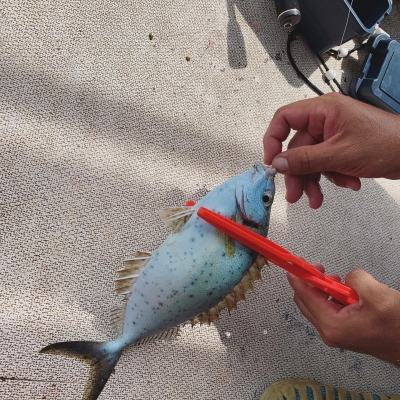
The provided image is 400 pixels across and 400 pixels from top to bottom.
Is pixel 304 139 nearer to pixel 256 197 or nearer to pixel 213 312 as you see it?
pixel 256 197

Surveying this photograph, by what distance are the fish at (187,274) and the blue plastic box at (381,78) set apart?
0.81 metres

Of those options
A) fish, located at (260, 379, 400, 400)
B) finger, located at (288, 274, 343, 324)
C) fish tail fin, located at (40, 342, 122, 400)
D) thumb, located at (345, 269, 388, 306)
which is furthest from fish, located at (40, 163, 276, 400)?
fish, located at (260, 379, 400, 400)

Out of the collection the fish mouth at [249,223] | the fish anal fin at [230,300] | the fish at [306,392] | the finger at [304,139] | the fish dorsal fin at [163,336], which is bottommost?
the fish at [306,392]

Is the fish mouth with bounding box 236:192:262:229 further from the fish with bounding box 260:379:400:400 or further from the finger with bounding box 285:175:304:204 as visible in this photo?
the fish with bounding box 260:379:400:400

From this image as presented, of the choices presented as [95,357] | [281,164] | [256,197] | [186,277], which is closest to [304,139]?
[281,164]

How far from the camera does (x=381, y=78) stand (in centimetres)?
155

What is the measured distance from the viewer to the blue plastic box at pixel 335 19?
4.81 ft

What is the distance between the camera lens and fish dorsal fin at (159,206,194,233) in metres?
0.97

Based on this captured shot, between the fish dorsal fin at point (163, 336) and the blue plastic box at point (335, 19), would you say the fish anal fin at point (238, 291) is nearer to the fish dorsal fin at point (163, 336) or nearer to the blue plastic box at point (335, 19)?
the fish dorsal fin at point (163, 336)

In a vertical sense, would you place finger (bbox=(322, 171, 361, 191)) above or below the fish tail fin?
above

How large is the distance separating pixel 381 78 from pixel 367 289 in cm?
98

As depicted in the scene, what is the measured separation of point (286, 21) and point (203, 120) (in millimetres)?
517

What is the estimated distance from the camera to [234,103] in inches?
56.0

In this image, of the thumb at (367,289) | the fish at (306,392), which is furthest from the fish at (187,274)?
the fish at (306,392)
